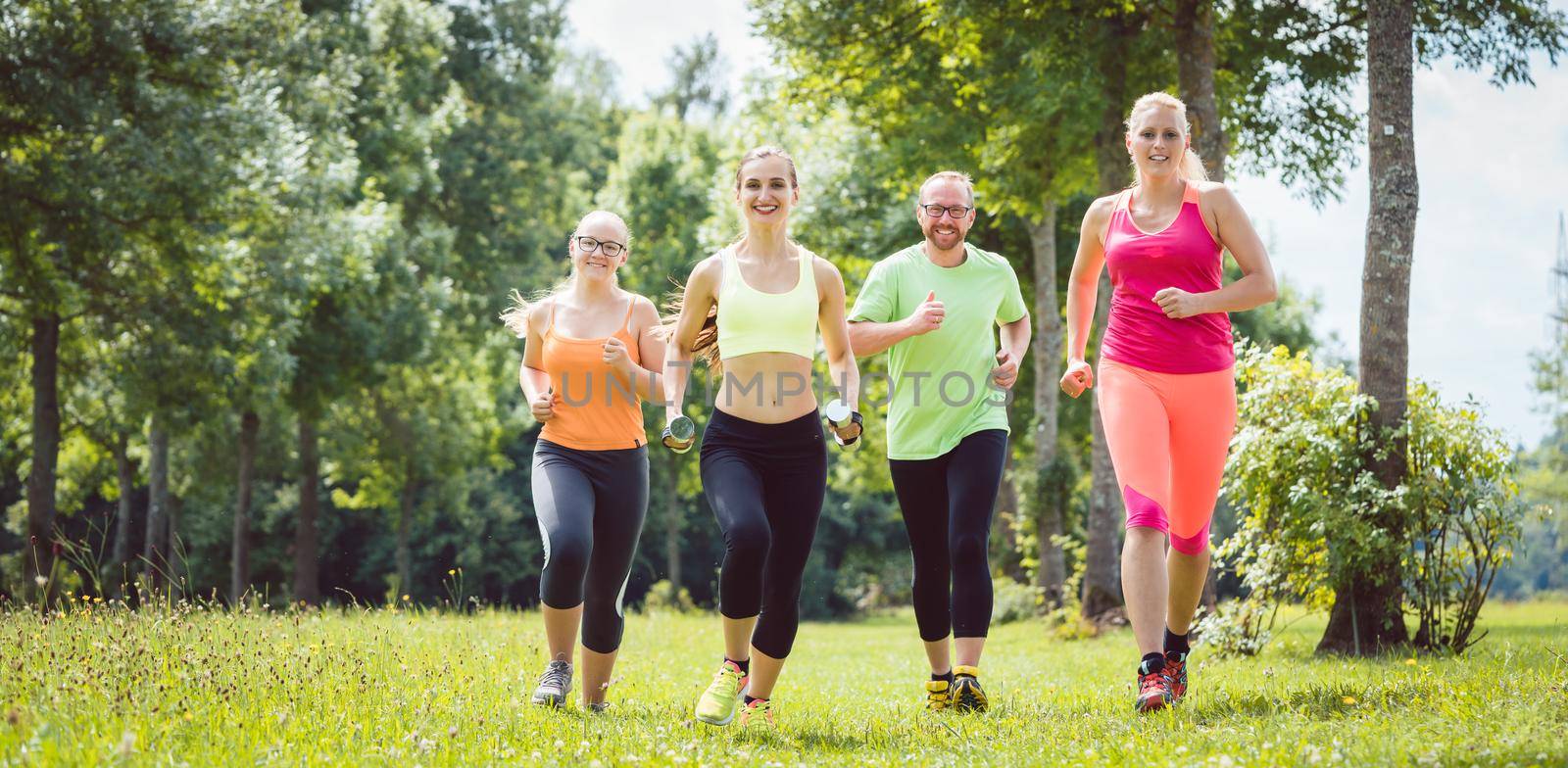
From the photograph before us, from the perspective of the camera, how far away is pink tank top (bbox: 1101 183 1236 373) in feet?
18.2

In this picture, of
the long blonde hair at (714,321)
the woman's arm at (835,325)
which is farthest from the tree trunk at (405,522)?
the woman's arm at (835,325)

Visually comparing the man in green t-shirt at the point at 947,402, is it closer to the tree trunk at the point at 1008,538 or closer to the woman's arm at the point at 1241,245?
the woman's arm at the point at 1241,245

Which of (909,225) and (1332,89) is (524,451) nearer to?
(909,225)

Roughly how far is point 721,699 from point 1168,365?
7.82 ft

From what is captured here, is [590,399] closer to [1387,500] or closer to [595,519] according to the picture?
[595,519]

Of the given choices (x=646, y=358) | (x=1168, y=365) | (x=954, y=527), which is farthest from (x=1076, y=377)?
(x=646, y=358)

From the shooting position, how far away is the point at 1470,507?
810cm

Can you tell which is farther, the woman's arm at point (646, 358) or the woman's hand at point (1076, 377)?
the woman's arm at point (646, 358)

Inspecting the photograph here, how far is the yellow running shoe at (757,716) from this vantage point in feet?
17.2

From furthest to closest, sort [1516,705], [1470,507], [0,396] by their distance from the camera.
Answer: [0,396] → [1470,507] → [1516,705]

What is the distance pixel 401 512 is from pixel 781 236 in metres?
32.6

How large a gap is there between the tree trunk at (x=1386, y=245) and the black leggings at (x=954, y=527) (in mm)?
3727

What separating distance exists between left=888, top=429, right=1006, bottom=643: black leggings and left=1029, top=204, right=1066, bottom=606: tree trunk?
1334cm

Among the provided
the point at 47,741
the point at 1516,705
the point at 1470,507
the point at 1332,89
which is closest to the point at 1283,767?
the point at 1516,705
